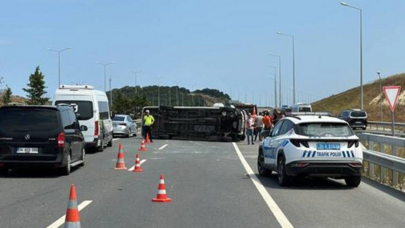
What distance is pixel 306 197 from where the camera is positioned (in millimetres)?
11367

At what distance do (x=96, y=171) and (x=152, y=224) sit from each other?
796 centimetres

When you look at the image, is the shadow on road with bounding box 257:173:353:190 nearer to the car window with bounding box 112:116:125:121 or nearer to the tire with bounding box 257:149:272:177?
the tire with bounding box 257:149:272:177

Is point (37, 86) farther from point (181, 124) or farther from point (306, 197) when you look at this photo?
point (306, 197)

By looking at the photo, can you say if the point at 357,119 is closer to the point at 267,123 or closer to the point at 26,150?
the point at 267,123

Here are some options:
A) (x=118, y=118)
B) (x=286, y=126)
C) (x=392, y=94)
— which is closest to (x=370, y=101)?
(x=118, y=118)

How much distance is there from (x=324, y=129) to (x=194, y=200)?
374cm

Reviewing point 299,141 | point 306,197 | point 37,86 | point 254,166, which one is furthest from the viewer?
point 37,86

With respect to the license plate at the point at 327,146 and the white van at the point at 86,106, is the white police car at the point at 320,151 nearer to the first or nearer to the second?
the license plate at the point at 327,146

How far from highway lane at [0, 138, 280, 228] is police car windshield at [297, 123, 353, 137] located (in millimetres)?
1764

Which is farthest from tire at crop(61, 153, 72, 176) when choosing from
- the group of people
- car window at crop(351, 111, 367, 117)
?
car window at crop(351, 111, 367, 117)

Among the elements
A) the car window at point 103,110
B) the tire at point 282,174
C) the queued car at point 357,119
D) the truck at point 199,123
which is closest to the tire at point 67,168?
the tire at point 282,174

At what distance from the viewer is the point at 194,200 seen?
10.8m

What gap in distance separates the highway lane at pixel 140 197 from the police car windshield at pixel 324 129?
176 centimetres

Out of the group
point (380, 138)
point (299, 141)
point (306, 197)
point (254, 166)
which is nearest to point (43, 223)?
point (306, 197)
